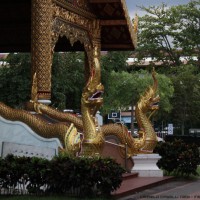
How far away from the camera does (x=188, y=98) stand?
4453cm

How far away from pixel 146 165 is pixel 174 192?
98.8 inches

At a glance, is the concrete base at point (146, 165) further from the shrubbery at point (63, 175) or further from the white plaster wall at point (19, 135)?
the shrubbery at point (63, 175)

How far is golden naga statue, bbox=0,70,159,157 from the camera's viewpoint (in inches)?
447

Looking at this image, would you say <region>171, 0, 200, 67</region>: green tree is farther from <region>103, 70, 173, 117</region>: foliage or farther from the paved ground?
the paved ground

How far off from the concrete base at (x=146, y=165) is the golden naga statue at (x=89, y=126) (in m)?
0.15

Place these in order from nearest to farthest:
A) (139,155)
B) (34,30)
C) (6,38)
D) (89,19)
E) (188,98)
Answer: (34,30) < (139,155) < (89,19) < (6,38) < (188,98)

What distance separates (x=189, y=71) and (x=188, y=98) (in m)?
2.06

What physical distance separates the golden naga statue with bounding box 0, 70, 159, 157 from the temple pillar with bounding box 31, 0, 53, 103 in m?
0.18

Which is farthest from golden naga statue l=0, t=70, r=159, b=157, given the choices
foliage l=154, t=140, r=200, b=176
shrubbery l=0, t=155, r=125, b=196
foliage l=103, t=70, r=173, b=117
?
foliage l=103, t=70, r=173, b=117

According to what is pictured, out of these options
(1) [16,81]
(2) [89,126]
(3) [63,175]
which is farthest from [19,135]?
(1) [16,81]

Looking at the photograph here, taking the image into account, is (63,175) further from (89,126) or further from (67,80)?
(67,80)

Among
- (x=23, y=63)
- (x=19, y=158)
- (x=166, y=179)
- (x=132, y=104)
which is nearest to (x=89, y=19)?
(x=166, y=179)

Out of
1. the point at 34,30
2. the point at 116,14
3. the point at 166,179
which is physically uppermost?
the point at 116,14

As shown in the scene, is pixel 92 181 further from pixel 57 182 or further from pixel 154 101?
pixel 154 101
